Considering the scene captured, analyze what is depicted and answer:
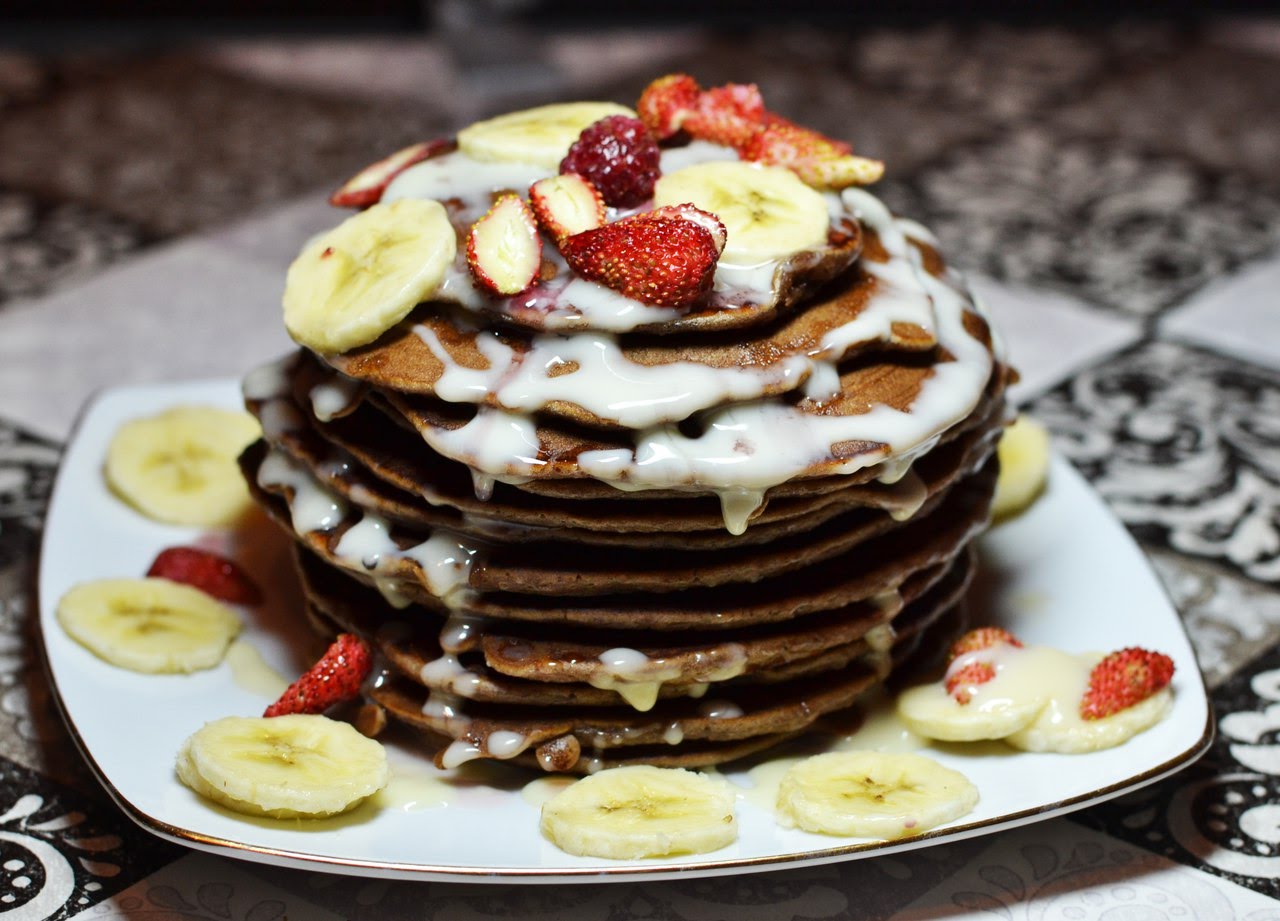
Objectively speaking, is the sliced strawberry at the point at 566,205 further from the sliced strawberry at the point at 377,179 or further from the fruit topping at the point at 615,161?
the sliced strawberry at the point at 377,179

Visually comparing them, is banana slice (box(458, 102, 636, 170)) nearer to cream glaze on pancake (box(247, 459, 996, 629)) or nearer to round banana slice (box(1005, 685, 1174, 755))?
cream glaze on pancake (box(247, 459, 996, 629))

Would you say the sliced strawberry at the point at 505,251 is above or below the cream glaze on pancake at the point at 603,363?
above

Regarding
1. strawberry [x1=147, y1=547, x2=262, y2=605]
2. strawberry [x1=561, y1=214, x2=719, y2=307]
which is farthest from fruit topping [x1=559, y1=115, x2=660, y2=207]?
strawberry [x1=147, y1=547, x2=262, y2=605]

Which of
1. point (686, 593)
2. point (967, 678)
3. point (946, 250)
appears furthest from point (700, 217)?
point (946, 250)

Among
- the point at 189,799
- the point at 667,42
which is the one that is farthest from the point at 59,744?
the point at 667,42

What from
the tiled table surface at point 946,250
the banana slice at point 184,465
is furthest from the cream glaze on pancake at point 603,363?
the banana slice at point 184,465

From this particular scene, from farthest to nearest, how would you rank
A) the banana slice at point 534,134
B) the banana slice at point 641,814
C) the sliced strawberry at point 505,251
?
the banana slice at point 534,134
the sliced strawberry at point 505,251
the banana slice at point 641,814
